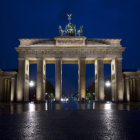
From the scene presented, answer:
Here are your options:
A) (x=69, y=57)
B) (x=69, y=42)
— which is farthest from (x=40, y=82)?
(x=69, y=42)

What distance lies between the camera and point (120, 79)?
5788cm

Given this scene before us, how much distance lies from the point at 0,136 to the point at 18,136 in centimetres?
69

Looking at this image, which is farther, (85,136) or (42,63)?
(42,63)

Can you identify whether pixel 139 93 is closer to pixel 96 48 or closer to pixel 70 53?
pixel 96 48

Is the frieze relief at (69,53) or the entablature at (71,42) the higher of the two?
the entablature at (71,42)

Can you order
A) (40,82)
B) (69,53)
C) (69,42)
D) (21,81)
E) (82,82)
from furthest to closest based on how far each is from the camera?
(69,42) < (69,53) < (21,81) < (40,82) < (82,82)

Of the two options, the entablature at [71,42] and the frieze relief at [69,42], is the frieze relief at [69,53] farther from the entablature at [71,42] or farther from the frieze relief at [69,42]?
the frieze relief at [69,42]

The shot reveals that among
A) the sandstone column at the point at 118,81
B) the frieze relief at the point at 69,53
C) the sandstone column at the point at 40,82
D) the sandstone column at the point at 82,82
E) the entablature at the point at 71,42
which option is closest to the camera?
the sandstone column at the point at 82,82

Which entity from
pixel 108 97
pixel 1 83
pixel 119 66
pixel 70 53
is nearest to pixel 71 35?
pixel 70 53

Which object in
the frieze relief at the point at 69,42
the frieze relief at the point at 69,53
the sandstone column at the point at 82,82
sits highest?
the frieze relief at the point at 69,42

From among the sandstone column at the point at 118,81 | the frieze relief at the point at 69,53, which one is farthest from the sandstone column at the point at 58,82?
the sandstone column at the point at 118,81

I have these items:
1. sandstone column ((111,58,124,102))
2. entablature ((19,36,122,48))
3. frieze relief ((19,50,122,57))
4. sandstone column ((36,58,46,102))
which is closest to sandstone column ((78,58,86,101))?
frieze relief ((19,50,122,57))

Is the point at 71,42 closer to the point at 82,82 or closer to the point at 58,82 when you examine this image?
the point at 82,82

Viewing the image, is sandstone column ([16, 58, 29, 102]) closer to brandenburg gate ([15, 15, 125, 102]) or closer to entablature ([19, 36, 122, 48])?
brandenburg gate ([15, 15, 125, 102])
